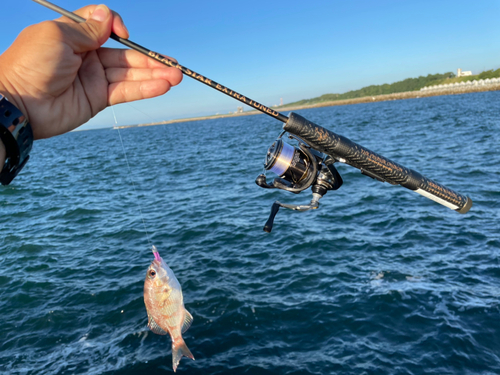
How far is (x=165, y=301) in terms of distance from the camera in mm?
3604

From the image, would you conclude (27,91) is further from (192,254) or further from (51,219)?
(51,219)

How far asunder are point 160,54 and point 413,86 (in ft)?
645

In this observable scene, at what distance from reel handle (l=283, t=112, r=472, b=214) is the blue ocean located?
9.59ft

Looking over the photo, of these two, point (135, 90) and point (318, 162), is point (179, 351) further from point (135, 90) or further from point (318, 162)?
point (135, 90)

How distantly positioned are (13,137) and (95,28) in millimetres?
1036

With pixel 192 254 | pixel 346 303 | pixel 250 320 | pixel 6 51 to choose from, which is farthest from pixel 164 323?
pixel 192 254

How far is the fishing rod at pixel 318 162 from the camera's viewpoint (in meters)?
3.32

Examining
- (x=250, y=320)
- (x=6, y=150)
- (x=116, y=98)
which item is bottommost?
(x=250, y=320)

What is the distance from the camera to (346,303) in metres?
6.86

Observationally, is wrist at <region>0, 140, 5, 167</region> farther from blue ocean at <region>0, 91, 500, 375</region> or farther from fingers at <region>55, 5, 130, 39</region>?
blue ocean at <region>0, 91, 500, 375</region>

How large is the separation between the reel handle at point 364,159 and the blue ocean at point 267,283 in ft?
9.59

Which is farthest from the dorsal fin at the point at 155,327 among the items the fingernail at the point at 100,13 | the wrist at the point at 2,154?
the fingernail at the point at 100,13

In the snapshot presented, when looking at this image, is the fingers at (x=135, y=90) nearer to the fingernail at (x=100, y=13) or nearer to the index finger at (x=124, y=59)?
the index finger at (x=124, y=59)

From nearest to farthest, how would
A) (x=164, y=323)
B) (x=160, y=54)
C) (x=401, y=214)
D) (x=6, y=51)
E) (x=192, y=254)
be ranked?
(x=6, y=51)
(x=160, y=54)
(x=164, y=323)
(x=192, y=254)
(x=401, y=214)
